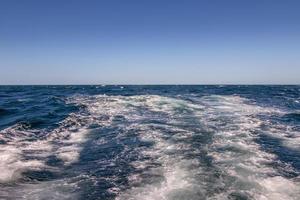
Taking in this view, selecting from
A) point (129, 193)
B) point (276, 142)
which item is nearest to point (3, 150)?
point (129, 193)

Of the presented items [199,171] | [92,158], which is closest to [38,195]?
[92,158]

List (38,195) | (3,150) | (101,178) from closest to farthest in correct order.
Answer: (38,195) < (101,178) < (3,150)

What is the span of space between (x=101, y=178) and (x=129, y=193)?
116 cm

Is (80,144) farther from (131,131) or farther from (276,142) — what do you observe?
(276,142)

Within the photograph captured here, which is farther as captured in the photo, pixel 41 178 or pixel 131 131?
pixel 131 131

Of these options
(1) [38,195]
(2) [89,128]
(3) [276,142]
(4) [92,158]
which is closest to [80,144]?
(4) [92,158]

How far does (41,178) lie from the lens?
7.23 metres

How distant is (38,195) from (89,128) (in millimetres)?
7527

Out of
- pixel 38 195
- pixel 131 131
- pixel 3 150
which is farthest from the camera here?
pixel 131 131

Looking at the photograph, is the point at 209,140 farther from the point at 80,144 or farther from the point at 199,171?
the point at 80,144

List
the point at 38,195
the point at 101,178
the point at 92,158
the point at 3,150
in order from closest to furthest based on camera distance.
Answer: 1. the point at 38,195
2. the point at 101,178
3. the point at 92,158
4. the point at 3,150

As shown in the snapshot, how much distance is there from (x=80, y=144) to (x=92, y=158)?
6.43 ft

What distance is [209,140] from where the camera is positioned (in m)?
10.9

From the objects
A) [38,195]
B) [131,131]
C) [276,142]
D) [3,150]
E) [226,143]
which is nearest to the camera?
[38,195]
